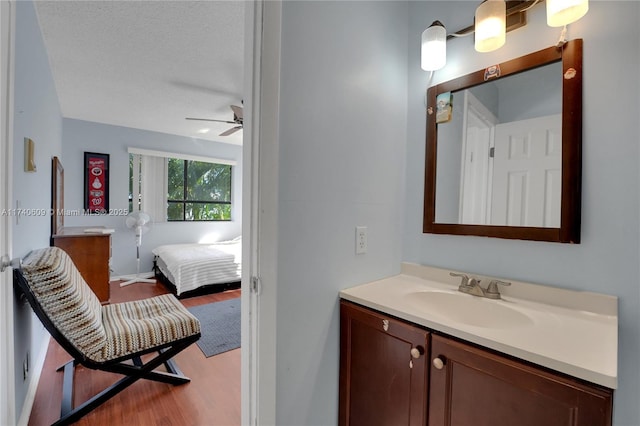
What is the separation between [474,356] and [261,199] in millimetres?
826

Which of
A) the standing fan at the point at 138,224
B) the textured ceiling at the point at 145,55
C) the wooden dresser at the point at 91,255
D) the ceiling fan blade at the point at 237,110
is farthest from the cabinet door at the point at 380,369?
the standing fan at the point at 138,224

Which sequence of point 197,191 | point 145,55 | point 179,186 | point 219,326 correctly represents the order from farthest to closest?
point 197,191 < point 179,186 < point 219,326 < point 145,55

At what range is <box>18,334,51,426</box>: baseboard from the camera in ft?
4.86

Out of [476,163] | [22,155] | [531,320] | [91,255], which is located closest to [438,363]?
[531,320]

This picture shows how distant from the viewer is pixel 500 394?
82 cm

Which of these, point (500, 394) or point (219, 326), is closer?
point (500, 394)

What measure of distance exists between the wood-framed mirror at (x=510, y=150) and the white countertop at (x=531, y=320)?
231 mm

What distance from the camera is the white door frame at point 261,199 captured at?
3.30 feet

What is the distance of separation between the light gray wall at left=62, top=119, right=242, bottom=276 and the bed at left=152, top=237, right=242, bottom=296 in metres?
0.60

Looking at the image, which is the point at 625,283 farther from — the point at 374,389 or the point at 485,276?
the point at 374,389

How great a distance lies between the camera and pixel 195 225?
505 cm

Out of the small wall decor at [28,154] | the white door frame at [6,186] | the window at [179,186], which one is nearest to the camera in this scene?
the white door frame at [6,186]

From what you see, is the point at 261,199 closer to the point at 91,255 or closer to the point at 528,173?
the point at 528,173

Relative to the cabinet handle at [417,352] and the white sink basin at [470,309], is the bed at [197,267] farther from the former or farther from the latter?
the cabinet handle at [417,352]
